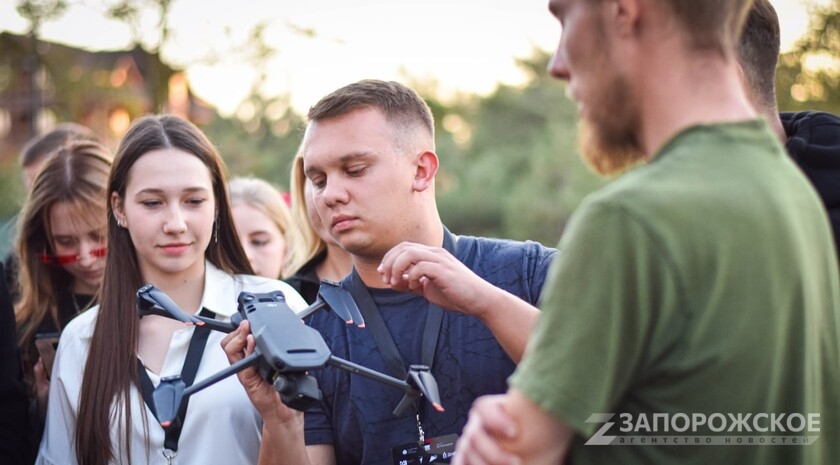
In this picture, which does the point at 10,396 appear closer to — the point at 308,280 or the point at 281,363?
the point at 308,280

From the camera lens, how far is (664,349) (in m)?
1.52

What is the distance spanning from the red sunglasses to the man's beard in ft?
10.9

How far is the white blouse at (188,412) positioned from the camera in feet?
11.2

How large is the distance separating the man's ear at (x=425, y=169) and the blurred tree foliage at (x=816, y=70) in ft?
15.2

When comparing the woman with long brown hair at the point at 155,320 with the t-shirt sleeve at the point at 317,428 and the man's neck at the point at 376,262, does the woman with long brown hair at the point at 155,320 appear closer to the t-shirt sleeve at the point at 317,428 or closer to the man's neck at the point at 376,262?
the t-shirt sleeve at the point at 317,428

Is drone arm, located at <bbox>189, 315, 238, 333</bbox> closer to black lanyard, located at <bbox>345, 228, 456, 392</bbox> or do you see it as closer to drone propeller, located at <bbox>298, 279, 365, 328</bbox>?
drone propeller, located at <bbox>298, 279, 365, 328</bbox>

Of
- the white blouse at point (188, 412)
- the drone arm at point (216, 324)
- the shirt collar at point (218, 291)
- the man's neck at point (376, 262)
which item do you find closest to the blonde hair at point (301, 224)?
the shirt collar at point (218, 291)

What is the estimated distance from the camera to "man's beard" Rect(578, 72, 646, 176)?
65.2 inches

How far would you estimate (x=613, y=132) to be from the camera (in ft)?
5.58

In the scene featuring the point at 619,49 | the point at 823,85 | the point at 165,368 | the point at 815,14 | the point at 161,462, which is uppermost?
the point at 815,14

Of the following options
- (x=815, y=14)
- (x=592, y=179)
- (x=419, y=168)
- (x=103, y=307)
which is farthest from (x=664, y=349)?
(x=592, y=179)

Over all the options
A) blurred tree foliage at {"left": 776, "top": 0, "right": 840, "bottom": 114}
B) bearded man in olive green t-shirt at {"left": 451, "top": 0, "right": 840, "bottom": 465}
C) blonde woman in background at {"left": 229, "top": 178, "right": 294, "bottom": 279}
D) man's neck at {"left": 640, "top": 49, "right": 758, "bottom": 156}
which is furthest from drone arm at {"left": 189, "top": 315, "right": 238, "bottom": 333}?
blurred tree foliage at {"left": 776, "top": 0, "right": 840, "bottom": 114}

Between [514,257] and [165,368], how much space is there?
150 centimetres

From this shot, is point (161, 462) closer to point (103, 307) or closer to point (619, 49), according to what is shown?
point (103, 307)
